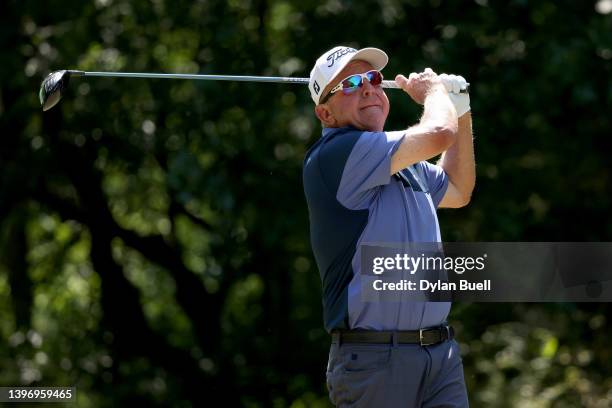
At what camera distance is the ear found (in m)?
4.03

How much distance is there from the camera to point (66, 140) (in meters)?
8.36

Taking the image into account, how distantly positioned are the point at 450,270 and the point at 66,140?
14.9ft

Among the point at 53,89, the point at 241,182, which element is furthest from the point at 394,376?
the point at 241,182

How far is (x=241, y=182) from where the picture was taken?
771cm

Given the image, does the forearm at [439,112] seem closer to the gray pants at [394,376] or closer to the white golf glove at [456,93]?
the white golf glove at [456,93]

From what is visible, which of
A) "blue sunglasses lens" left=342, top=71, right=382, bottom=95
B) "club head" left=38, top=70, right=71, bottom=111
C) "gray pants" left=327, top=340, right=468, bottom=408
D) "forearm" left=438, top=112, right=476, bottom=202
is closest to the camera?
"gray pants" left=327, top=340, right=468, bottom=408

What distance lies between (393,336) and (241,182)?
4.14 m

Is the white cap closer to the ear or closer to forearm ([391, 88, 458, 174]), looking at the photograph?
the ear

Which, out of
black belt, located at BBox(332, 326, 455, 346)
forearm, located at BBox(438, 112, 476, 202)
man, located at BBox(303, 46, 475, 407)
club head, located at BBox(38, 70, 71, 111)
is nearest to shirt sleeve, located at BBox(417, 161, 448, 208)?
forearm, located at BBox(438, 112, 476, 202)

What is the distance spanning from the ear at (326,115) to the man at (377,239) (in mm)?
76

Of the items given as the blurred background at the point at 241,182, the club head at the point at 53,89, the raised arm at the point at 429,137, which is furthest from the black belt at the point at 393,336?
the blurred background at the point at 241,182

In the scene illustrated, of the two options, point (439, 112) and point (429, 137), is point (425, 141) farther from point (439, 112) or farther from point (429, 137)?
point (439, 112)

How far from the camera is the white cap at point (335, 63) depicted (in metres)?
4.00

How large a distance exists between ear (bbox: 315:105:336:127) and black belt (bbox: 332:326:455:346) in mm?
738
